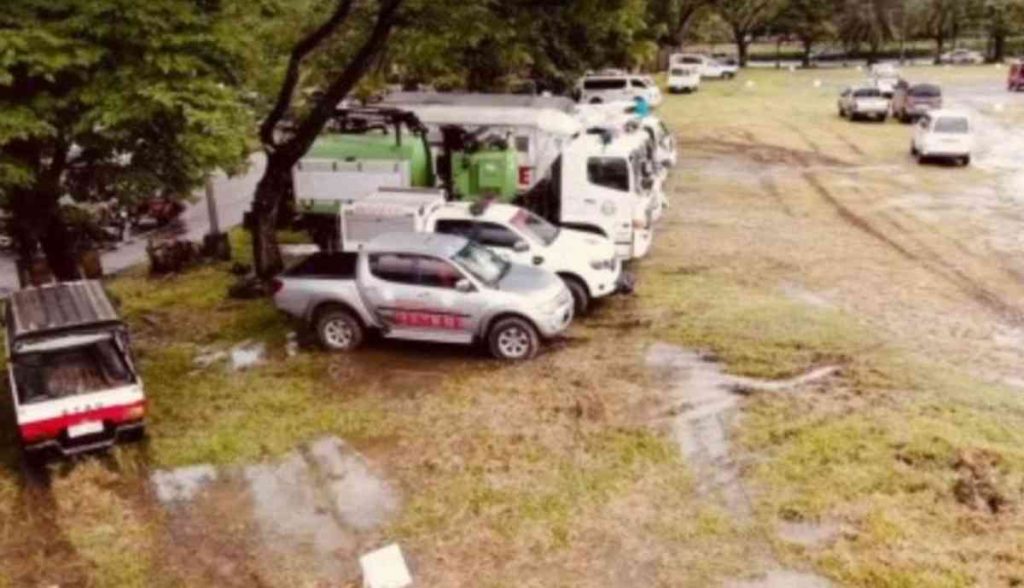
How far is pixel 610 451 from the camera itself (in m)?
11.5

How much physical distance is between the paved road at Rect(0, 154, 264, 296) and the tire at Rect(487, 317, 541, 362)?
6.51 meters

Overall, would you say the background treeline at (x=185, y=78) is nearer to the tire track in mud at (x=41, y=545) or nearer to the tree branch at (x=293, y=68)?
the tree branch at (x=293, y=68)

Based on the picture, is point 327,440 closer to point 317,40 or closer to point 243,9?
point 243,9

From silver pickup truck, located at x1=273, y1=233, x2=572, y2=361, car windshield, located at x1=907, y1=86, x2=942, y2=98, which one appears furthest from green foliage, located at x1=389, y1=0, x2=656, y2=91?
car windshield, located at x1=907, y1=86, x2=942, y2=98

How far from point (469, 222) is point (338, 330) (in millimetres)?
3092

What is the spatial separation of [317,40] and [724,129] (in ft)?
78.2

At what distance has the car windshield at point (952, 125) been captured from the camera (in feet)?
96.2

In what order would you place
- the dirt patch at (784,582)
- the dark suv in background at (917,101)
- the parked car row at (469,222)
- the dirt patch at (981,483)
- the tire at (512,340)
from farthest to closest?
the dark suv in background at (917,101)
the parked car row at (469,222)
the tire at (512,340)
the dirt patch at (981,483)
the dirt patch at (784,582)

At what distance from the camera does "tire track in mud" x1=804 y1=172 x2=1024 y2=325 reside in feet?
53.1

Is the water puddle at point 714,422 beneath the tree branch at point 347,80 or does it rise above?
beneath

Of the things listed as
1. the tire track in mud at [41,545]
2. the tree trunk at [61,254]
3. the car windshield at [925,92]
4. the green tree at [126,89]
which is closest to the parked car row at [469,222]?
the green tree at [126,89]

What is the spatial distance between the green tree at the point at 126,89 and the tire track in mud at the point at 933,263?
1221 cm

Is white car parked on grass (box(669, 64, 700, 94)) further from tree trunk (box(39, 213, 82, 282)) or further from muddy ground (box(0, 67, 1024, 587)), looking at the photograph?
tree trunk (box(39, 213, 82, 282))

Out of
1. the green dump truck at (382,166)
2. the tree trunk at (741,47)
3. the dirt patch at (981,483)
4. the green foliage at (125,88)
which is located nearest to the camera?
the dirt patch at (981,483)
